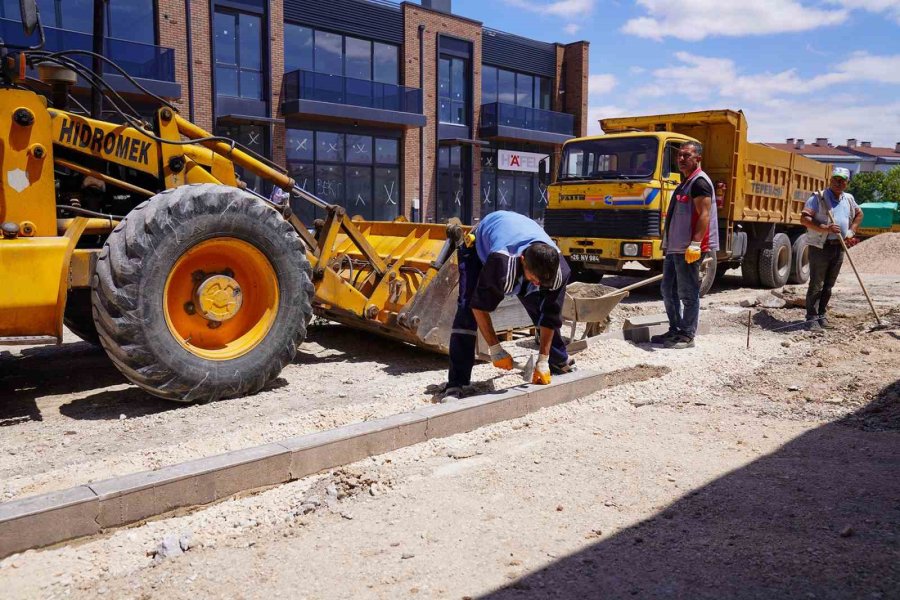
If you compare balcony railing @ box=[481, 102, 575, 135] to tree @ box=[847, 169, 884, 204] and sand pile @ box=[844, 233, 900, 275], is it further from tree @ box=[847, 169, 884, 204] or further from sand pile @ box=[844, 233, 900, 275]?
tree @ box=[847, 169, 884, 204]

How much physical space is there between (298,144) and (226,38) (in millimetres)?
3749

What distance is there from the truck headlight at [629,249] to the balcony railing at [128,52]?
1429cm

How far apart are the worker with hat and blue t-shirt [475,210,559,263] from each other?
17.1 ft

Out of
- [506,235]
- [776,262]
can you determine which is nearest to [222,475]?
[506,235]

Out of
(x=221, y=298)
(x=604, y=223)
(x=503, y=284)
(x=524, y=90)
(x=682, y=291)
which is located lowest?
(x=682, y=291)

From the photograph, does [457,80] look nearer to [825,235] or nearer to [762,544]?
[825,235]

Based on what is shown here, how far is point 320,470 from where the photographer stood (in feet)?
13.3

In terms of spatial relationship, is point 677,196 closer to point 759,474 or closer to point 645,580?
point 759,474

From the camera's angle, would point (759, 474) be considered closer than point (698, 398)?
Yes

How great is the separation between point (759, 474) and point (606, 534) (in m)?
1.18

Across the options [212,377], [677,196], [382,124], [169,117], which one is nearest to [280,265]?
[212,377]

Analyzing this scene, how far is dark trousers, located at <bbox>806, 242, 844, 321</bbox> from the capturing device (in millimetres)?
8812

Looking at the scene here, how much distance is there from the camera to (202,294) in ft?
17.2

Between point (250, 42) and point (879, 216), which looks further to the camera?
point (879, 216)
